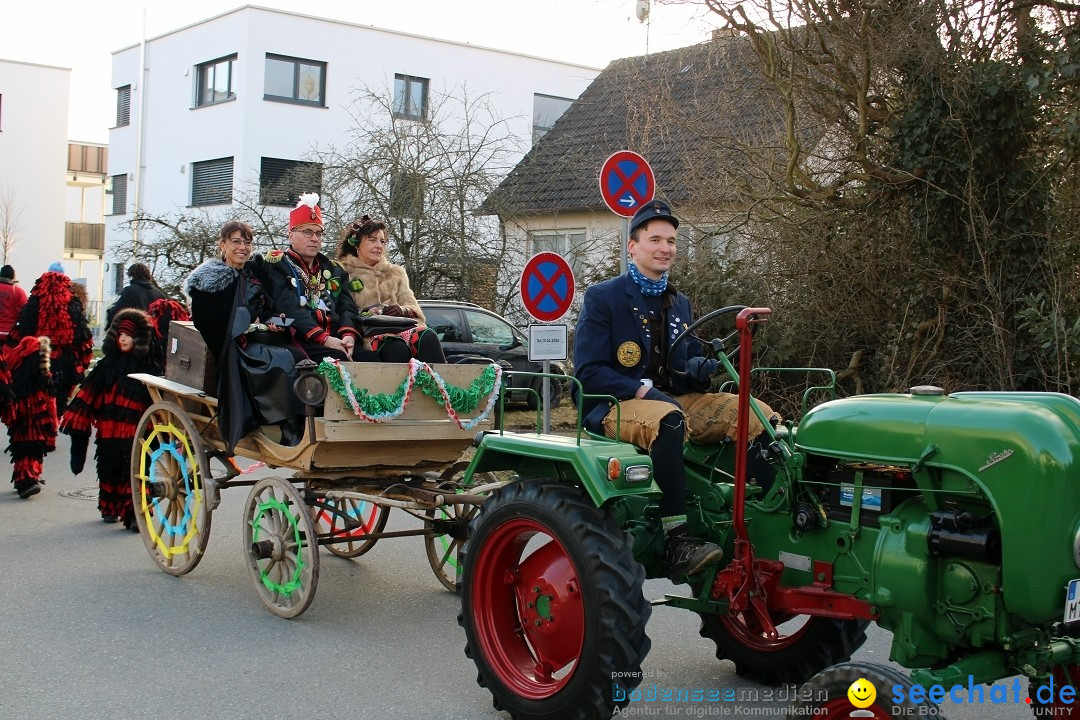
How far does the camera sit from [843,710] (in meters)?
3.45

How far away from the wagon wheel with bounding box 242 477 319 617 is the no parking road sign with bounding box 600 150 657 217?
3999 mm

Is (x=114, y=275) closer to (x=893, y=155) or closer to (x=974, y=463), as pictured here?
(x=893, y=155)

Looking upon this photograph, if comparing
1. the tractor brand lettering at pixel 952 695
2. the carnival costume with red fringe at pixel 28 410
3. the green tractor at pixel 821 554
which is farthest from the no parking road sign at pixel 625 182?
the carnival costume with red fringe at pixel 28 410

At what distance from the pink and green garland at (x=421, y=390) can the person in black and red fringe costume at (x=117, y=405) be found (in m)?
3.21

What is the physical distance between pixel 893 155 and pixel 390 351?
618 centimetres

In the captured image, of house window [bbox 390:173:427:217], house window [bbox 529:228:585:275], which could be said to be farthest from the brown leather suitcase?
house window [bbox 529:228:585:275]

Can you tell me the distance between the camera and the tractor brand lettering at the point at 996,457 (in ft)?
11.3

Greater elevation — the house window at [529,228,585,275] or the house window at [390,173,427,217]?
the house window at [390,173,427,217]

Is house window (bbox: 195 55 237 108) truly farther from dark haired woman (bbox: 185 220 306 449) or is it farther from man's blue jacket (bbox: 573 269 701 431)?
man's blue jacket (bbox: 573 269 701 431)

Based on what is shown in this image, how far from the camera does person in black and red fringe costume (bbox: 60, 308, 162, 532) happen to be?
8.44m

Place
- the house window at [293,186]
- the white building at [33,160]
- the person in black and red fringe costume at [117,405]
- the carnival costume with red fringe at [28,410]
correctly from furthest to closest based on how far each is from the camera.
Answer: the white building at [33,160]
the house window at [293,186]
the carnival costume with red fringe at [28,410]
the person in black and red fringe costume at [117,405]

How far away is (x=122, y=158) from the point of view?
117ft

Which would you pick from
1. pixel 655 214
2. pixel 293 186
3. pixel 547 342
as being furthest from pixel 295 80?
pixel 655 214

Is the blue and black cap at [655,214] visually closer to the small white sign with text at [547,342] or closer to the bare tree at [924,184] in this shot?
the small white sign with text at [547,342]
